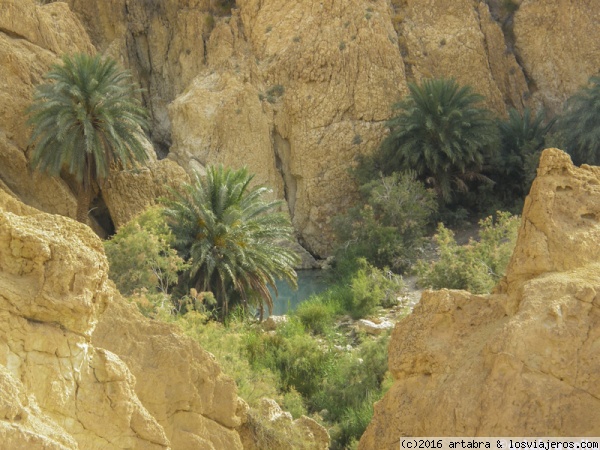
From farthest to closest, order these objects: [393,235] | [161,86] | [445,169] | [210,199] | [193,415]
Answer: [161,86] < [445,169] < [393,235] < [210,199] < [193,415]

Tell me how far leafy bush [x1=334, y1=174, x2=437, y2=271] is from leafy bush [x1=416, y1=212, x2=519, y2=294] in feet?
9.46

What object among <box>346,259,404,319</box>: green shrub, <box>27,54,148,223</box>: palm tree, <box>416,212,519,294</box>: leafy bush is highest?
<box>27,54,148,223</box>: palm tree

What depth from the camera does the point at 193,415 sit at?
648 cm

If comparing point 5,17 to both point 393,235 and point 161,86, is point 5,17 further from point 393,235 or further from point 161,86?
point 393,235

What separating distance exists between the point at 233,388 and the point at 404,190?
60.8 ft

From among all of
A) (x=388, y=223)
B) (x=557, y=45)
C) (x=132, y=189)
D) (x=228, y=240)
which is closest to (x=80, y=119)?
(x=132, y=189)

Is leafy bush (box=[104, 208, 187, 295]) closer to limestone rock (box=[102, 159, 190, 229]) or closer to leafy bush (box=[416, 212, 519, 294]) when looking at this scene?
leafy bush (box=[416, 212, 519, 294])

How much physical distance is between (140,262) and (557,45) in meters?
19.3

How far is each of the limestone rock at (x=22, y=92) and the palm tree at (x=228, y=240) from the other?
411 centimetres

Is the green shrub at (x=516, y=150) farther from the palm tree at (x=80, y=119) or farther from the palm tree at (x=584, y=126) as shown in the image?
the palm tree at (x=80, y=119)

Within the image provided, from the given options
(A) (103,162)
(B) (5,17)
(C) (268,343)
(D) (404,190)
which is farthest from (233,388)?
(B) (5,17)

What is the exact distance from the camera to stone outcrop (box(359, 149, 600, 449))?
218 inches

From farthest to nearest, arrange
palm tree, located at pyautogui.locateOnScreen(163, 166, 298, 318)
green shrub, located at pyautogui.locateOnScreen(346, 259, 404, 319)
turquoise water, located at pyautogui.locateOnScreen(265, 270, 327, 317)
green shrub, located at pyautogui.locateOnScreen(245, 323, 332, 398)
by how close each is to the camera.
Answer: turquoise water, located at pyautogui.locateOnScreen(265, 270, 327, 317) → green shrub, located at pyautogui.locateOnScreen(346, 259, 404, 319) → palm tree, located at pyautogui.locateOnScreen(163, 166, 298, 318) → green shrub, located at pyautogui.locateOnScreen(245, 323, 332, 398)

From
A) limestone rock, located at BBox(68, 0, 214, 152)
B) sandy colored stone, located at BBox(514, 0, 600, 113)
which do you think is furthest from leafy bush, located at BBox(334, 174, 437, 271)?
limestone rock, located at BBox(68, 0, 214, 152)
